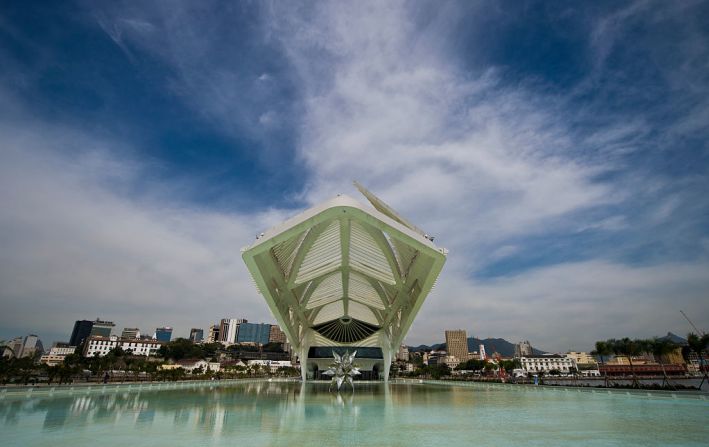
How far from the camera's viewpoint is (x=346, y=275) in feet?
101

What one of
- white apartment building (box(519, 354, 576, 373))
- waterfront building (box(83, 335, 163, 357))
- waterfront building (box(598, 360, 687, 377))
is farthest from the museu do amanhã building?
white apartment building (box(519, 354, 576, 373))

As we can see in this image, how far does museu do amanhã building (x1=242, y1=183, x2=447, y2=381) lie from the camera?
1894 centimetres

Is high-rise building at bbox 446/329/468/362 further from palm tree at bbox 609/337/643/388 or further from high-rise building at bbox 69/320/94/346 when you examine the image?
high-rise building at bbox 69/320/94/346

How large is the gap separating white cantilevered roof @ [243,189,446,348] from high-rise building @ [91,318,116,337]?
151m

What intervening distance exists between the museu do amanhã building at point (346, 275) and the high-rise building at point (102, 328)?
147 meters

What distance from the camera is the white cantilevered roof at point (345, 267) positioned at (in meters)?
18.7

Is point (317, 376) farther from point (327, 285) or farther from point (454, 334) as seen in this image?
point (454, 334)

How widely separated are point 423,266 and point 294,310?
612 inches

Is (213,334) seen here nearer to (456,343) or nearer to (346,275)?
(456,343)

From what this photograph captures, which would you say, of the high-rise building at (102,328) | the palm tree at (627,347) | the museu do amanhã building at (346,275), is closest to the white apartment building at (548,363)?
the museu do amanhã building at (346,275)

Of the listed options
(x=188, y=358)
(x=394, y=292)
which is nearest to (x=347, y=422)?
(x=394, y=292)

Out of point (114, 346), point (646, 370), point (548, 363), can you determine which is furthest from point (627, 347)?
point (114, 346)

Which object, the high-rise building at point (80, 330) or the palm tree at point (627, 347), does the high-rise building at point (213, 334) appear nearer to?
the high-rise building at point (80, 330)

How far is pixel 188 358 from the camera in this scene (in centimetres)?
8325
